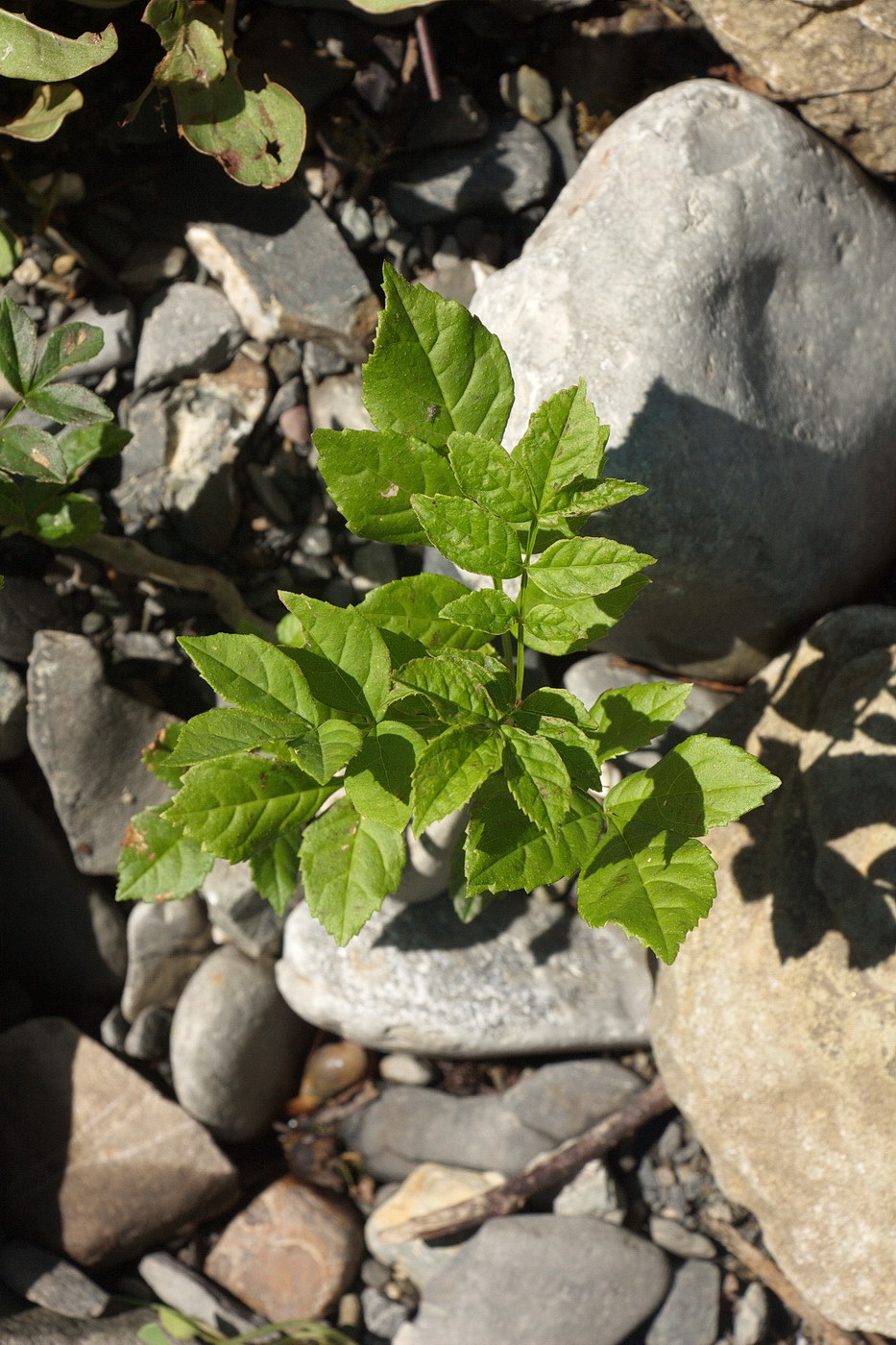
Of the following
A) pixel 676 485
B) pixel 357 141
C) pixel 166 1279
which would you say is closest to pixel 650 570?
pixel 676 485

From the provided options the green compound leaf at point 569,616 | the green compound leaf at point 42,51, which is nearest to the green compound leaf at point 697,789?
the green compound leaf at point 569,616

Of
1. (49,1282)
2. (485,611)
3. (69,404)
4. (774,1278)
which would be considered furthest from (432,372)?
(49,1282)

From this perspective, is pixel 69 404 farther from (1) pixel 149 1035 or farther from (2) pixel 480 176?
(1) pixel 149 1035

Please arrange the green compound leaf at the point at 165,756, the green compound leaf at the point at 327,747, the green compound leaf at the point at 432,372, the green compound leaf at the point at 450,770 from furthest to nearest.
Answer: the green compound leaf at the point at 165,756 → the green compound leaf at the point at 432,372 → the green compound leaf at the point at 327,747 → the green compound leaf at the point at 450,770

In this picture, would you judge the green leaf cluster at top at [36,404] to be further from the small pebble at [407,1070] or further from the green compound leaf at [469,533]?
the small pebble at [407,1070]

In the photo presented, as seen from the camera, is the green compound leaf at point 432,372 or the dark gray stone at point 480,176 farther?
the dark gray stone at point 480,176

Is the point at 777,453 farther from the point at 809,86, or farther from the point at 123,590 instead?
the point at 123,590
